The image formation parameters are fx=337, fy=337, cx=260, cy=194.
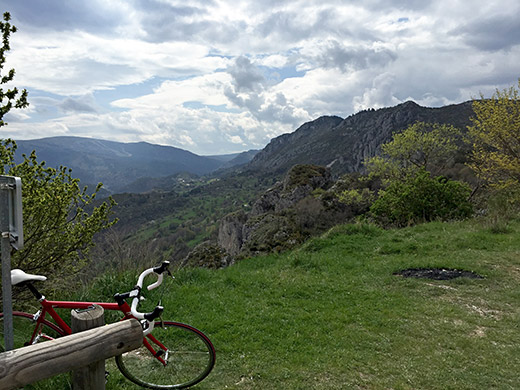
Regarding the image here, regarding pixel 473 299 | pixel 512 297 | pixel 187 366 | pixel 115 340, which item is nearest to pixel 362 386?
pixel 187 366

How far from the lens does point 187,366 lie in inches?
202

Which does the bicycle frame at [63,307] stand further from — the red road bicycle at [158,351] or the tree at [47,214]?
the tree at [47,214]

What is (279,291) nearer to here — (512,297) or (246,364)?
(246,364)

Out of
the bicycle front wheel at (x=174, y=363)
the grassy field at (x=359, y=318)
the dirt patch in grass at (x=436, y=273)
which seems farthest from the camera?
the dirt patch in grass at (x=436, y=273)

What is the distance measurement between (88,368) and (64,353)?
1.77 ft

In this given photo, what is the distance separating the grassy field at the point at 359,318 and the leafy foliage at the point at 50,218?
44.2 inches

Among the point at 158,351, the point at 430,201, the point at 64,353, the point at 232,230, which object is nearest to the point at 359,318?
the point at 158,351

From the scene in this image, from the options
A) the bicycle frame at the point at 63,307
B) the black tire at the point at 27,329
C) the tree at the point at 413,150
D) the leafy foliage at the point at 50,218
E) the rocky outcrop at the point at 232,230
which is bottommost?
the rocky outcrop at the point at 232,230

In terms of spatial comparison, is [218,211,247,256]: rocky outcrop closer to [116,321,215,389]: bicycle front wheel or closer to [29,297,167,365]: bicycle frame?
[116,321,215,389]: bicycle front wheel

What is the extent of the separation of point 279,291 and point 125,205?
17425 centimetres

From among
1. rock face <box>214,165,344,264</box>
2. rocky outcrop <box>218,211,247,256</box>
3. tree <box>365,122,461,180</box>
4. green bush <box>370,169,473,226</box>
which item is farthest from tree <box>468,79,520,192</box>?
rocky outcrop <box>218,211,247,256</box>

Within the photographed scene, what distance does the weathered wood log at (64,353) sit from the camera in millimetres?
2811

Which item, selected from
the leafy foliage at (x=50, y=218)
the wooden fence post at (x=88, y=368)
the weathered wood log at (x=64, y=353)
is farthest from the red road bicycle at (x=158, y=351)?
the leafy foliage at (x=50, y=218)

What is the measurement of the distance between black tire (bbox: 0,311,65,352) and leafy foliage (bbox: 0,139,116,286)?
1794mm
